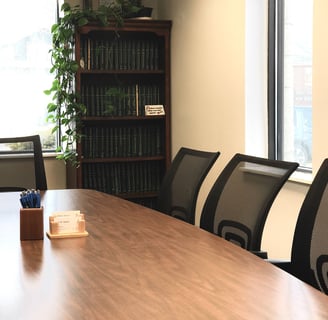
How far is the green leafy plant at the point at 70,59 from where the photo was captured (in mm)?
4895

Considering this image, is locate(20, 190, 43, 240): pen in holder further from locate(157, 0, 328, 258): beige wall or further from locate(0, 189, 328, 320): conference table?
locate(157, 0, 328, 258): beige wall

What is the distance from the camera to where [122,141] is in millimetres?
5254

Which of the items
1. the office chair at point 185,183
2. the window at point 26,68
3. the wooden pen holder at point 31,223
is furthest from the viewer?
the window at point 26,68

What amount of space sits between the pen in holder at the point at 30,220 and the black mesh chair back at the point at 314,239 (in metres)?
0.90

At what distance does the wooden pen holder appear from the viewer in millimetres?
2146

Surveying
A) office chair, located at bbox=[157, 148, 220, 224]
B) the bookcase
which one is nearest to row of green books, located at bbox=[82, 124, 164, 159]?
the bookcase

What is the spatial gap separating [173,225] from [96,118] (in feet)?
9.24

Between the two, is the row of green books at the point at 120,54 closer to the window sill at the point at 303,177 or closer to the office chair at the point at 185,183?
the window sill at the point at 303,177

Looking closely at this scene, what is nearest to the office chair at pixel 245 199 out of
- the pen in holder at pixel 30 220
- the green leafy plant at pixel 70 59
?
the pen in holder at pixel 30 220

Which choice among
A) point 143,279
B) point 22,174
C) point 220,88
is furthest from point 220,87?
point 143,279

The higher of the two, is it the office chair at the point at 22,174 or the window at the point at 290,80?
the window at the point at 290,80

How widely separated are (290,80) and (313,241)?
213 centimetres

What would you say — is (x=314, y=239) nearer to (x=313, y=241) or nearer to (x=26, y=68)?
(x=313, y=241)

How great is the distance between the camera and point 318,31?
3361 mm
